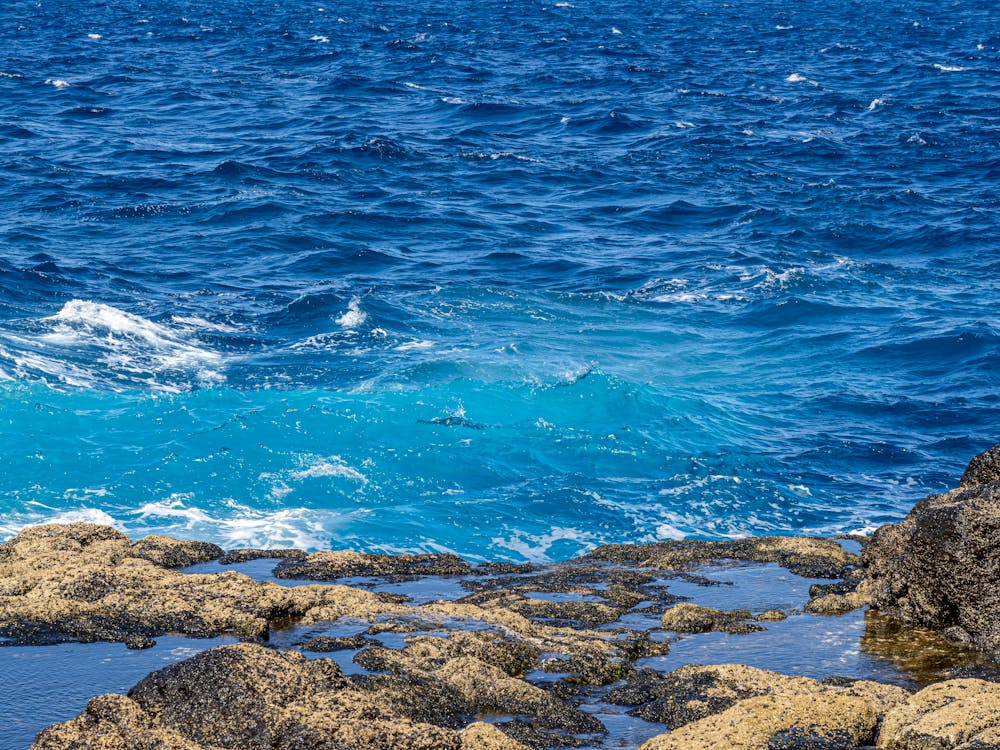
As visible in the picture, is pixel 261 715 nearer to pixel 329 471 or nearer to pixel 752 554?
pixel 752 554

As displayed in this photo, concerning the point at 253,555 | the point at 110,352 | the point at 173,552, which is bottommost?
the point at 110,352

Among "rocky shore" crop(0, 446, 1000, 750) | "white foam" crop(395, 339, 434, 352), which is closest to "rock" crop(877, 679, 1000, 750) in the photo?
"rocky shore" crop(0, 446, 1000, 750)

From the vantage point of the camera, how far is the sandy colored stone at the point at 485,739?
658 cm

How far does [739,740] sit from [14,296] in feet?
74.3

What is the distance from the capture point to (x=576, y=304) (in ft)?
87.5

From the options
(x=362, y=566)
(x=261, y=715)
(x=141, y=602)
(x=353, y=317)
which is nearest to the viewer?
(x=261, y=715)

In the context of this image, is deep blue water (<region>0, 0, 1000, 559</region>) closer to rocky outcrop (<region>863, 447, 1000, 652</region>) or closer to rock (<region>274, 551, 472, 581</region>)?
rock (<region>274, 551, 472, 581</region>)

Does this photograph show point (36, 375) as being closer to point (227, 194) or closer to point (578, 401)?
point (578, 401)

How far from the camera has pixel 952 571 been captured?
9258 mm

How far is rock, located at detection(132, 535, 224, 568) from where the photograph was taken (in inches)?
465

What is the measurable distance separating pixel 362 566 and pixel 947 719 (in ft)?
23.0

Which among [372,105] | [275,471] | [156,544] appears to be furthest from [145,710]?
[372,105]

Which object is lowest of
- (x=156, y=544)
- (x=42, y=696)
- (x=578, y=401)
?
(x=578, y=401)

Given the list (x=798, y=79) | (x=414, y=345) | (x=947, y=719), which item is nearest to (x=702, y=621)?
(x=947, y=719)
